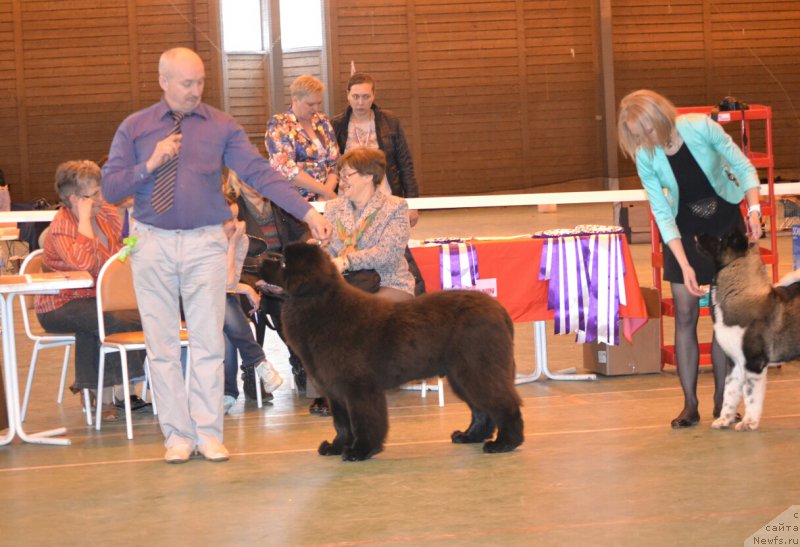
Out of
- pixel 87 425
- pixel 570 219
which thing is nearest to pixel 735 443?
pixel 87 425

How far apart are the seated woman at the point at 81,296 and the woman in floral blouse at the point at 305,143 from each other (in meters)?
0.99

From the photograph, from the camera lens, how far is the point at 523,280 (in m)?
5.82

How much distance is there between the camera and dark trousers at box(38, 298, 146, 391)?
5.00 m

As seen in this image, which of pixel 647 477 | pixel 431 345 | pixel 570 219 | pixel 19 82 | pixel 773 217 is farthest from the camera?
pixel 19 82

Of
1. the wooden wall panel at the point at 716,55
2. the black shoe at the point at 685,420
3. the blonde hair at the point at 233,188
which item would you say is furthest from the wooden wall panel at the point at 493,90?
the black shoe at the point at 685,420

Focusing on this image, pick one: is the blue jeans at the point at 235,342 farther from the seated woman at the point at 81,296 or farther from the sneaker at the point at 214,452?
the sneaker at the point at 214,452

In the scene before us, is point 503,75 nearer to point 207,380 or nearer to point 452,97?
point 452,97

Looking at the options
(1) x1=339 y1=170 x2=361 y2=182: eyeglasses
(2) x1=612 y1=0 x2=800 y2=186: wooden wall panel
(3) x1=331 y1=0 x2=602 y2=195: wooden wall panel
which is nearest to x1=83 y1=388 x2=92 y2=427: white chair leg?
(1) x1=339 y1=170 x2=361 y2=182: eyeglasses

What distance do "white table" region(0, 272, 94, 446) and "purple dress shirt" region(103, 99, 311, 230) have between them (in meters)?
0.53

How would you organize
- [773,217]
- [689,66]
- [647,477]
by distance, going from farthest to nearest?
1. [689,66]
2. [773,217]
3. [647,477]

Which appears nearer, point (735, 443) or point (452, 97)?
point (735, 443)

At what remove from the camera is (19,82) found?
15156mm

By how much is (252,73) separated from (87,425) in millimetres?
10158

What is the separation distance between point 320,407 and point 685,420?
1.77m
